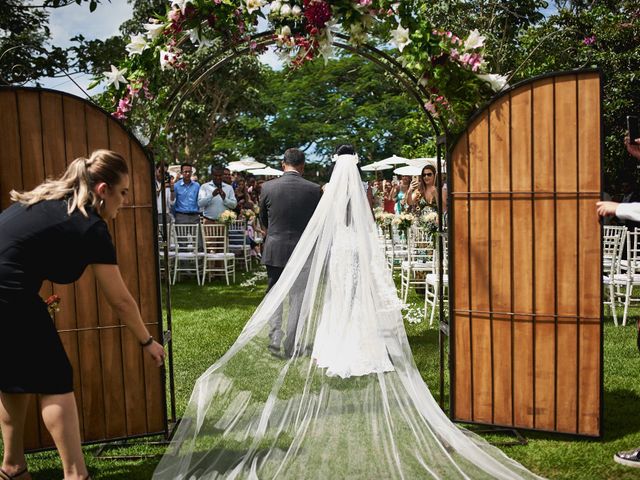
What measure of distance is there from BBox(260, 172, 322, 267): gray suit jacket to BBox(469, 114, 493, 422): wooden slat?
2238 millimetres

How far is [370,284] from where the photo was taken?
5367mm

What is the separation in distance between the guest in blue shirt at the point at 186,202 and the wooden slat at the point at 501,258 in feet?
27.8

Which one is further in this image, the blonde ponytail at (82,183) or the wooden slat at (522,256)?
the wooden slat at (522,256)

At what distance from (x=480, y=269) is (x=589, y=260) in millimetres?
705

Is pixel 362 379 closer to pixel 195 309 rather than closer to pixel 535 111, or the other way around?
pixel 535 111

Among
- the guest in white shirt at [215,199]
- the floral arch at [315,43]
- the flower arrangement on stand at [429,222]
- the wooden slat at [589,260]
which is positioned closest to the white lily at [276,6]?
the floral arch at [315,43]

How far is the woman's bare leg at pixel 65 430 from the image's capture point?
3096 millimetres

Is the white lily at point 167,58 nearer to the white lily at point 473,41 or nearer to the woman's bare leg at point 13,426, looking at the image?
the white lily at point 473,41

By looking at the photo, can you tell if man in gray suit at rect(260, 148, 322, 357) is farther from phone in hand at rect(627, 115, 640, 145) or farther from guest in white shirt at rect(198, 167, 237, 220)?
guest in white shirt at rect(198, 167, 237, 220)

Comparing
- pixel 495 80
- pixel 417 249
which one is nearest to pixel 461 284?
pixel 495 80

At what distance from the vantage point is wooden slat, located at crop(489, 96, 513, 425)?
15.2 feet

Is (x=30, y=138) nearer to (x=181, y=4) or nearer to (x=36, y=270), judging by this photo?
(x=181, y=4)

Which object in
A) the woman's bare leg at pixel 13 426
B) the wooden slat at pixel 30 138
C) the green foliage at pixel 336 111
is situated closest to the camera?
the woman's bare leg at pixel 13 426

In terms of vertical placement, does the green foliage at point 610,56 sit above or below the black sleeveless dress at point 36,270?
above
